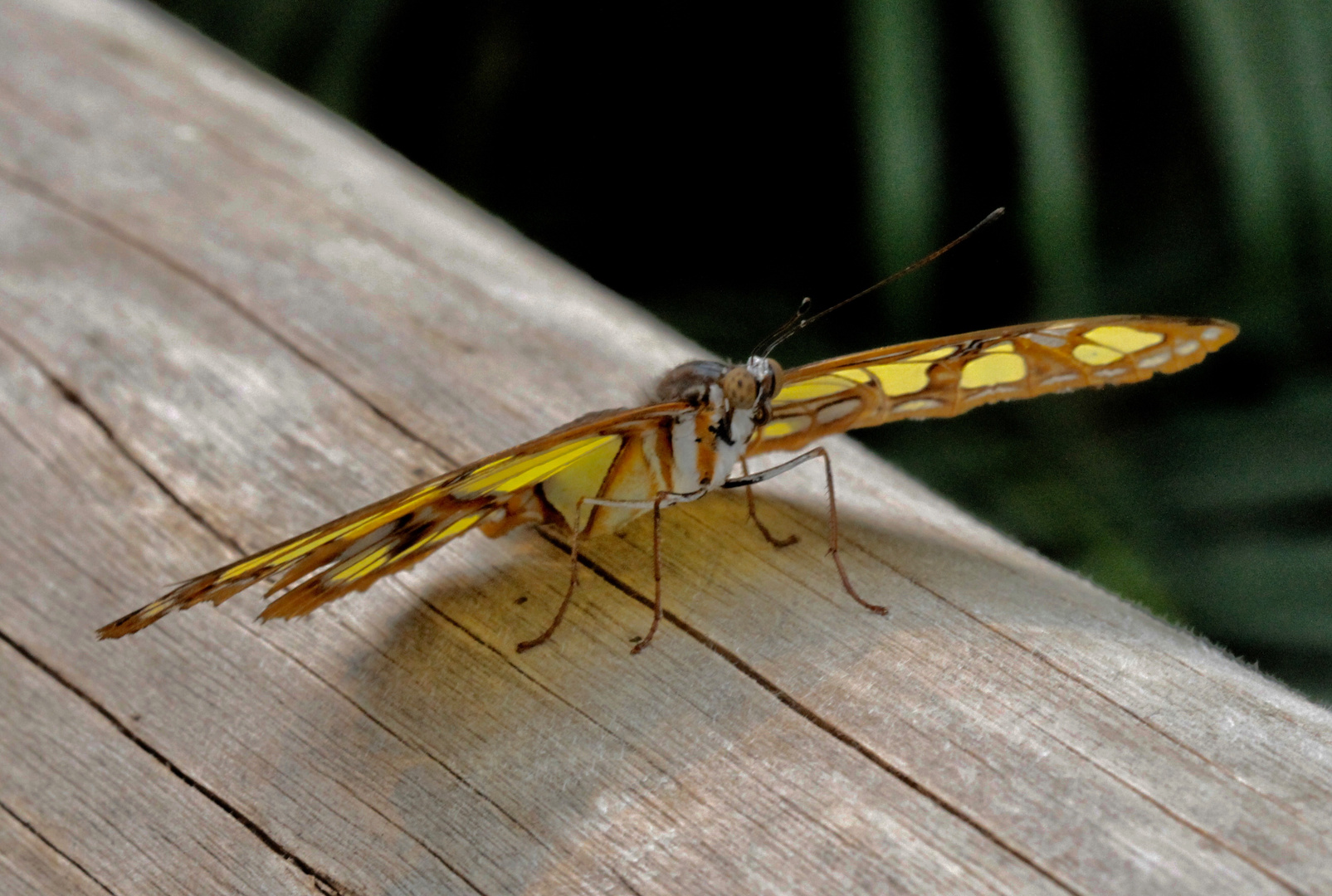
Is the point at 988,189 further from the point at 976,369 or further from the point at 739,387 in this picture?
the point at 739,387

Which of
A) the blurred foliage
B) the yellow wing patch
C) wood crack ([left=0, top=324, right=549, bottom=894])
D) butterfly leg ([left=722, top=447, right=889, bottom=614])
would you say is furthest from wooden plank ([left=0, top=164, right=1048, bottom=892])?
the blurred foliage

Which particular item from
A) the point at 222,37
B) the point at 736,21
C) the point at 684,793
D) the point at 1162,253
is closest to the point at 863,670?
the point at 684,793

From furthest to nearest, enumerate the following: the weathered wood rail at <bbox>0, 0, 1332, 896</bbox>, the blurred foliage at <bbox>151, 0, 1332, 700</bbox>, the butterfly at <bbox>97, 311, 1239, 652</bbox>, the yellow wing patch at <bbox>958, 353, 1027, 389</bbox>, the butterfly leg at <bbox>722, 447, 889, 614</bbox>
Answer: the blurred foliage at <bbox>151, 0, 1332, 700</bbox>, the yellow wing patch at <bbox>958, 353, 1027, 389</bbox>, the butterfly leg at <bbox>722, 447, 889, 614</bbox>, the butterfly at <bbox>97, 311, 1239, 652</bbox>, the weathered wood rail at <bbox>0, 0, 1332, 896</bbox>

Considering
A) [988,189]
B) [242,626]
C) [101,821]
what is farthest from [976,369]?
[988,189]

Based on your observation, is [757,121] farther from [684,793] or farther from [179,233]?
[684,793]

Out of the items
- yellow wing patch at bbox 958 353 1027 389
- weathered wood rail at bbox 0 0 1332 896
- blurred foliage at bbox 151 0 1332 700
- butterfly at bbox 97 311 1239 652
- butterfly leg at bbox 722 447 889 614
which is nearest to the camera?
weathered wood rail at bbox 0 0 1332 896

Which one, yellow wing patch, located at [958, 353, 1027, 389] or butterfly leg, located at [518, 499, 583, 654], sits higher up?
yellow wing patch, located at [958, 353, 1027, 389]

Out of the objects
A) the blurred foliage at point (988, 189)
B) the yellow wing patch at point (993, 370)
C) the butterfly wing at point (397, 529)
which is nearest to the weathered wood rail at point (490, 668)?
the butterfly wing at point (397, 529)

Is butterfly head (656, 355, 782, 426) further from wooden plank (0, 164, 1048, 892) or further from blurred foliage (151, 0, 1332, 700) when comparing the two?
blurred foliage (151, 0, 1332, 700)
